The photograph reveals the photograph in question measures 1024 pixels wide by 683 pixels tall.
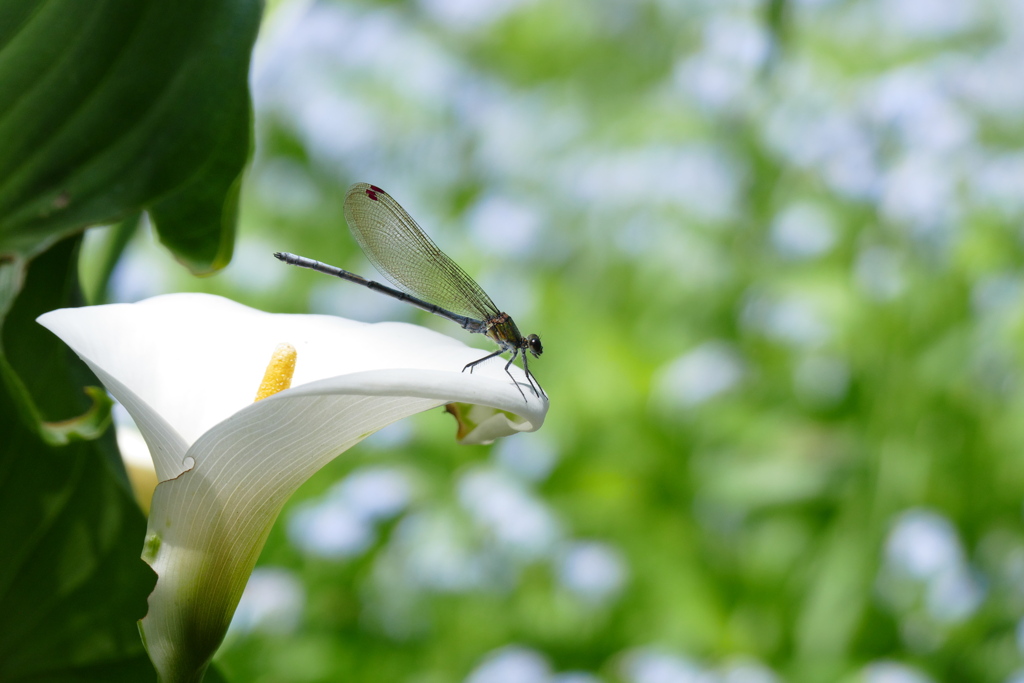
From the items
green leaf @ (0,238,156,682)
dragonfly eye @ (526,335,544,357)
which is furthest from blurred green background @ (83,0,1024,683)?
green leaf @ (0,238,156,682)

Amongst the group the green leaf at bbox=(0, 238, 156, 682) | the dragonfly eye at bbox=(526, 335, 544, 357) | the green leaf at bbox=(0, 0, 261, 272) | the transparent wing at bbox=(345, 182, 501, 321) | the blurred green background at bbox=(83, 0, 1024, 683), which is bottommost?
the green leaf at bbox=(0, 238, 156, 682)

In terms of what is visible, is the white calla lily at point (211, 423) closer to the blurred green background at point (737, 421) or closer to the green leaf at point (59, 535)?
the green leaf at point (59, 535)

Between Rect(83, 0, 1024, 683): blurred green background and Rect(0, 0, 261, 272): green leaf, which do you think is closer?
Rect(0, 0, 261, 272): green leaf

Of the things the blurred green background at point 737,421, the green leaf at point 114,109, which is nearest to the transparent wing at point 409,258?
the green leaf at point 114,109

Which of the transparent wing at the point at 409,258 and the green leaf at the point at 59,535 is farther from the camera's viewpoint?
the transparent wing at the point at 409,258

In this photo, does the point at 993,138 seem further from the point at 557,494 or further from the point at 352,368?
the point at 352,368

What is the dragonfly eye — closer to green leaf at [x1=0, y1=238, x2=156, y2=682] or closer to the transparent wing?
the transparent wing
